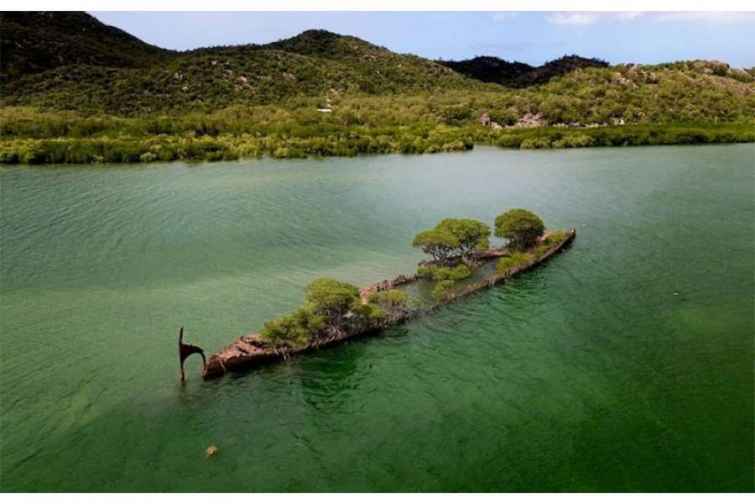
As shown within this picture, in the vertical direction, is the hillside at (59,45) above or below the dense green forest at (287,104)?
Answer: above

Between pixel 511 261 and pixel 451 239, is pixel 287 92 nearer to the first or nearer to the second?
pixel 451 239

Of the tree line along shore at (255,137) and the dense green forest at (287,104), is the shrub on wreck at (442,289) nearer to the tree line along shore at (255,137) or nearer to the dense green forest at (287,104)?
the tree line along shore at (255,137)

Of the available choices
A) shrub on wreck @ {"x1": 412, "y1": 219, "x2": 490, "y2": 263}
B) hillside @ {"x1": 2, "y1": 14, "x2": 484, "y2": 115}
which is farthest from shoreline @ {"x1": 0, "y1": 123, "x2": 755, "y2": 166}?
shrub on wreck @ {"x1": 412, "y1": 219, "x2": 490, "y2": 263}

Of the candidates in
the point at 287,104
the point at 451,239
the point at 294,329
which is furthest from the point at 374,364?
the point at 287,104

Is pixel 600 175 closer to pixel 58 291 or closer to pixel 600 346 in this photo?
pixel 600 346

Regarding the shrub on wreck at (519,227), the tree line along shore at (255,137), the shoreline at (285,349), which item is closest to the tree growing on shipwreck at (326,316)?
the shoreline at (285,349)
